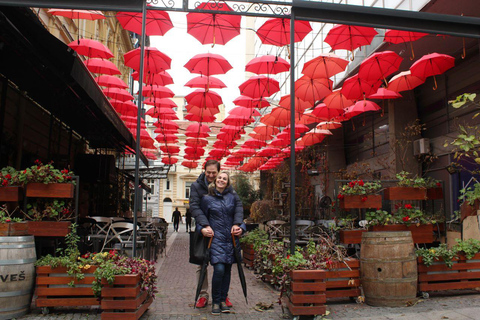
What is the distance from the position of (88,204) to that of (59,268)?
40.1ft

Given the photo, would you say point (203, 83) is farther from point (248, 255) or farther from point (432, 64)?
point (432, 64)

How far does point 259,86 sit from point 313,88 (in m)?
1.66

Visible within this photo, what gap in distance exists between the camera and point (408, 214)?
6230mm

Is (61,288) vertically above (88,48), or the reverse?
(88,48)

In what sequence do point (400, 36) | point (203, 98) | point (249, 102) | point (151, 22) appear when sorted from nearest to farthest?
point (400, 36)
point (151, 22)
point (203, 98)
point (249, 102)

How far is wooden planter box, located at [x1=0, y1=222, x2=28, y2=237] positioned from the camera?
4.58 metres

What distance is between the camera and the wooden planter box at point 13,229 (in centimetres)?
458

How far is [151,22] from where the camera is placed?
30.7 feet

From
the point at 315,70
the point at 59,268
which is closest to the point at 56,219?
the point at 59,268

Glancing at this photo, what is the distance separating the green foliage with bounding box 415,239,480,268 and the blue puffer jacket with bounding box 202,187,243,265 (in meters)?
2.61

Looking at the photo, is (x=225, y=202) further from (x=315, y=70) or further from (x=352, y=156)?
(x=352, y=156)

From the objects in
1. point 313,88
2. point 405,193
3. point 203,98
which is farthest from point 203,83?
point 405,193

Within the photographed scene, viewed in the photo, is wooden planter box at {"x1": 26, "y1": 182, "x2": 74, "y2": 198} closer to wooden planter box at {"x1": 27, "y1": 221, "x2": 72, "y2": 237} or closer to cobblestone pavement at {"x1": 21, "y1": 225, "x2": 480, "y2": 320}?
wooden planter box at {"x1": 27, "y1": 221, "x2": 72, "y2": 237}

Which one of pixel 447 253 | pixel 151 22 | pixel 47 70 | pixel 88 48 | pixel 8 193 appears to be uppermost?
pixel 151 22
